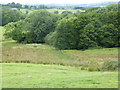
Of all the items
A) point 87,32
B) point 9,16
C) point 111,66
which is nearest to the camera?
point 111,66

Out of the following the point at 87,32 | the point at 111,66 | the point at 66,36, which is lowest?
the point at 66,36

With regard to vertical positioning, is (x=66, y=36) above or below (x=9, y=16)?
below

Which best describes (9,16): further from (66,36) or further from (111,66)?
A: (111,66)

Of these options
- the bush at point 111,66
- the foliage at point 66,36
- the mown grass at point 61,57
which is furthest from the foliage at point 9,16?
the bush at point 111,66

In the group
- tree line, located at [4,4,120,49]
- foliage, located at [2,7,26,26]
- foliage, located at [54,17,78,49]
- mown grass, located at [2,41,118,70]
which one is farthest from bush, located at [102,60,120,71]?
foliage, located at [2,7,26,26]

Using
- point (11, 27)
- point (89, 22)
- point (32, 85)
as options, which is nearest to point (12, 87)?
point (32, 85)

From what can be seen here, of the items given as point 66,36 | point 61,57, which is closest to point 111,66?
point 61,57

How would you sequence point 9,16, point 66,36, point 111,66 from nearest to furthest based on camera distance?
point 111,66 → point 66,36 → point 9,16

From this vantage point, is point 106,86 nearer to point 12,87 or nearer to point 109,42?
point 12,87

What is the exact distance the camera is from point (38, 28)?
77375mm

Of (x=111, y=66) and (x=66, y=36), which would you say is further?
(x=66, y=36)

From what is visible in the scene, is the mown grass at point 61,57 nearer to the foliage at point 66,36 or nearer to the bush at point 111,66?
the bush at point 111,66

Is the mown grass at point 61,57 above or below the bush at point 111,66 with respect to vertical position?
below

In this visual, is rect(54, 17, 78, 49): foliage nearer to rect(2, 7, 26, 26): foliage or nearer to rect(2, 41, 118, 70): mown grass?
rect(2, 41, 118, 70): mown grass
